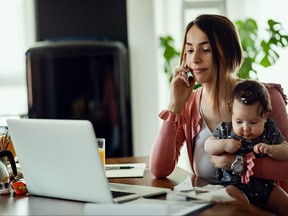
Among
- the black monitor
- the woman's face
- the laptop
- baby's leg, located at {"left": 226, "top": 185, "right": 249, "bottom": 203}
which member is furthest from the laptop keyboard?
the black monitor

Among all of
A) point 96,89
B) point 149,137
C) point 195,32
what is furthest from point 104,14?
point 195,32

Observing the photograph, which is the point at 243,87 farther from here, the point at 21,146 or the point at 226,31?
the point at 21,146

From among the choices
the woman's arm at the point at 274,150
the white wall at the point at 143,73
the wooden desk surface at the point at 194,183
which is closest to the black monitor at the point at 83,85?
the white wall at the point at 143,73

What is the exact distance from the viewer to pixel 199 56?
7.18 ft

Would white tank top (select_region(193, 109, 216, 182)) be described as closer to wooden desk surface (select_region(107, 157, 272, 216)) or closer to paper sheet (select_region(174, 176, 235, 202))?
wooden desk surface (select_region(107, 157, 272, 216))

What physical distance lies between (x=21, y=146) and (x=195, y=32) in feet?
2.59

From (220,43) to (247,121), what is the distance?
1.26 feet

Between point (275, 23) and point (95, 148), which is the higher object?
point (275, 23)

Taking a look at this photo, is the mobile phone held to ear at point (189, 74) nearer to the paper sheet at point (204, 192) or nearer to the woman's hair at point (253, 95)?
the woman's hair at point (253, 95)

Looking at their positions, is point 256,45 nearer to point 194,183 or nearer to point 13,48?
point 13,48

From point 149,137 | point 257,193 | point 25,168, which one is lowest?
point 149,137

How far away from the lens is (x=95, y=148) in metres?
1.60

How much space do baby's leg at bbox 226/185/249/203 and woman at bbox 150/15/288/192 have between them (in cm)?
26

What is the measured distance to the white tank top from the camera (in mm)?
2143
